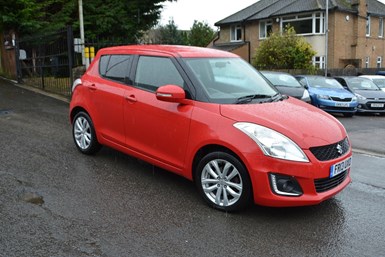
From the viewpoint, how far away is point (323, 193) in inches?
167

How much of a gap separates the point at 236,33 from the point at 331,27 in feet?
33.2

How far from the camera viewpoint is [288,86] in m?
13.5

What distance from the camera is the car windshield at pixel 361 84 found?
16009 mm

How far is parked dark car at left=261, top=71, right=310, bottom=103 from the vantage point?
12781 mm

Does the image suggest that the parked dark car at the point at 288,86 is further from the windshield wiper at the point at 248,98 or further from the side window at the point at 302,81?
the windshield wiper at the point at 248,98

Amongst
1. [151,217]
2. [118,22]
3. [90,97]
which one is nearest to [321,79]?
[118,22]

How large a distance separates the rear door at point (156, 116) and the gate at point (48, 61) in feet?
25.9

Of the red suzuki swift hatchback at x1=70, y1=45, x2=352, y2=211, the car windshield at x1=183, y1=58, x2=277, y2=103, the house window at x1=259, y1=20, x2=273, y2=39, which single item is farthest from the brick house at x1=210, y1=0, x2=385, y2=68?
the red suzuki swift hatchback at x1=70, y1=45, x2=352, y2=211

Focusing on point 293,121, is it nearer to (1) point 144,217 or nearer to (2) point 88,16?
(1) point 144,217

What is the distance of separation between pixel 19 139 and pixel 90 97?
6.93ft

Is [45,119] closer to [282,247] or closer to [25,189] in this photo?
[25,189]

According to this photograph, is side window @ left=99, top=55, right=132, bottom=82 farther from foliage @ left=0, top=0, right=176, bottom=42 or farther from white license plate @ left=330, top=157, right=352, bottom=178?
foliage @ left=0, top=0, right=176, bottom=42

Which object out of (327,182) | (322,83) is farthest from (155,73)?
(322,83)

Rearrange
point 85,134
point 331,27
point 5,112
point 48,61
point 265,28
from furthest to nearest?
point 265,28 → point 331,27 → point 48,61 → point 5,112 → point 85,134
